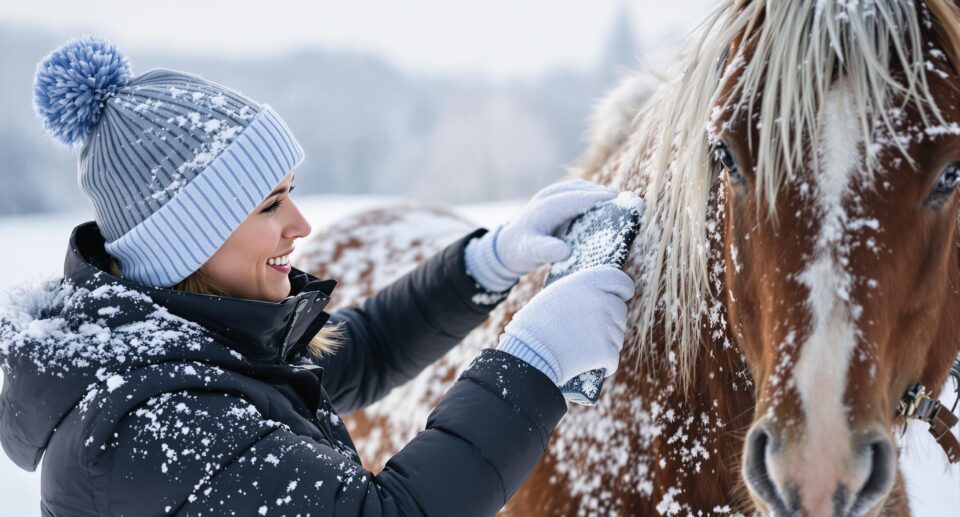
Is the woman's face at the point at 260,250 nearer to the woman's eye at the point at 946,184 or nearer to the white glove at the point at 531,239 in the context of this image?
the white glove at the point at 531,239

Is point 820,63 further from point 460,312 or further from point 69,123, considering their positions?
point 69,123

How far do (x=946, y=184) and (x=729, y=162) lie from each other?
1.13 feet

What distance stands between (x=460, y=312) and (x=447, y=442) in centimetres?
78

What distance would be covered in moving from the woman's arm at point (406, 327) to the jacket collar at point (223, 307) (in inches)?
21.7

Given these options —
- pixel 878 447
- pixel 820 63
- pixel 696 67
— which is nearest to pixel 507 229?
pixel 696 67

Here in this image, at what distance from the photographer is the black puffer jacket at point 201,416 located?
3.54 ft

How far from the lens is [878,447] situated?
3.35 ft

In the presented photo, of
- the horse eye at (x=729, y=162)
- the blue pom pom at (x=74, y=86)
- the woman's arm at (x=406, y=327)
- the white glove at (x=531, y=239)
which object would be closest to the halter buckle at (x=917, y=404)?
the horse eye at (x=729, y=162)

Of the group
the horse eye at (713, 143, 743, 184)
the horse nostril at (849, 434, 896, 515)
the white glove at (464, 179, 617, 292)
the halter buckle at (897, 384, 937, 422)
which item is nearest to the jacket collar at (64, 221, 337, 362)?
the white glove at (464, 179, 617, 292)

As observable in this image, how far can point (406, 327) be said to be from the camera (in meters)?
2.07

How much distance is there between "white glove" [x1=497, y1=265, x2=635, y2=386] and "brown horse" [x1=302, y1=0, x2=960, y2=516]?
0.13 meters

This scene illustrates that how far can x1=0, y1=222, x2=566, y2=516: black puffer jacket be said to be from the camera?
1079 millimetres

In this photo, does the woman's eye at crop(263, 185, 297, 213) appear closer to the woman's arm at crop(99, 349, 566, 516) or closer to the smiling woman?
the smiling woman

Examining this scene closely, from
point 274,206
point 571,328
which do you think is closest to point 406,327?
point 274,206
